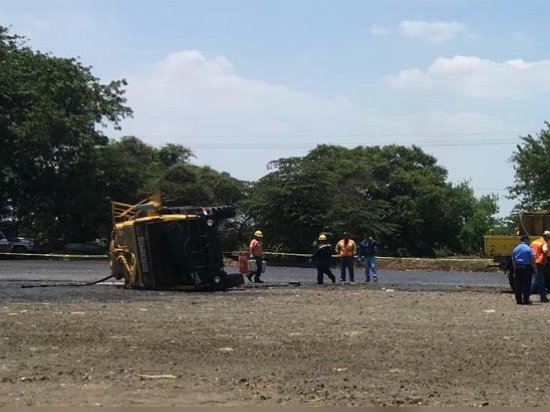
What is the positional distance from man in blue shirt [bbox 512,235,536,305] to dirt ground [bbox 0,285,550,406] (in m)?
1.72

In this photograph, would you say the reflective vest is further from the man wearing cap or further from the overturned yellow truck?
the man wearing cap

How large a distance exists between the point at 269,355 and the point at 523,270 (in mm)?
10937

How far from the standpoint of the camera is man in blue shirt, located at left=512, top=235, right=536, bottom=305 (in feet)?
66.4

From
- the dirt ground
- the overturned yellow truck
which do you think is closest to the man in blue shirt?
the dirt ground

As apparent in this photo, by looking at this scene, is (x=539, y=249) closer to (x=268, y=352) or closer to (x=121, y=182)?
(x=268, y=352)

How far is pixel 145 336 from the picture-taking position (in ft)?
41.7

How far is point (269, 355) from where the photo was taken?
11.0 metres

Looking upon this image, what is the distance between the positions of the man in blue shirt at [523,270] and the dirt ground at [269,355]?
1716mm

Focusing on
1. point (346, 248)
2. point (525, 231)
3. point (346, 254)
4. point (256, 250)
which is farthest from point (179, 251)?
point (525, 231)

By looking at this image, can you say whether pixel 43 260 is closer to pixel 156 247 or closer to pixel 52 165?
pixel 52 165

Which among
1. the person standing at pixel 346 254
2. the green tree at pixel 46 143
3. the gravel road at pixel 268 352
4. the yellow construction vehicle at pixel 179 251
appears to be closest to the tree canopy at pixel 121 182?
the green tree at pixel 46 143

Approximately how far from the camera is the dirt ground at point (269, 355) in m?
8.45

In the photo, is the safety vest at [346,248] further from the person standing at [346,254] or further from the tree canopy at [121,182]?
the tree canopy at [121,182]

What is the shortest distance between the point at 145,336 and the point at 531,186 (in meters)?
50.0
